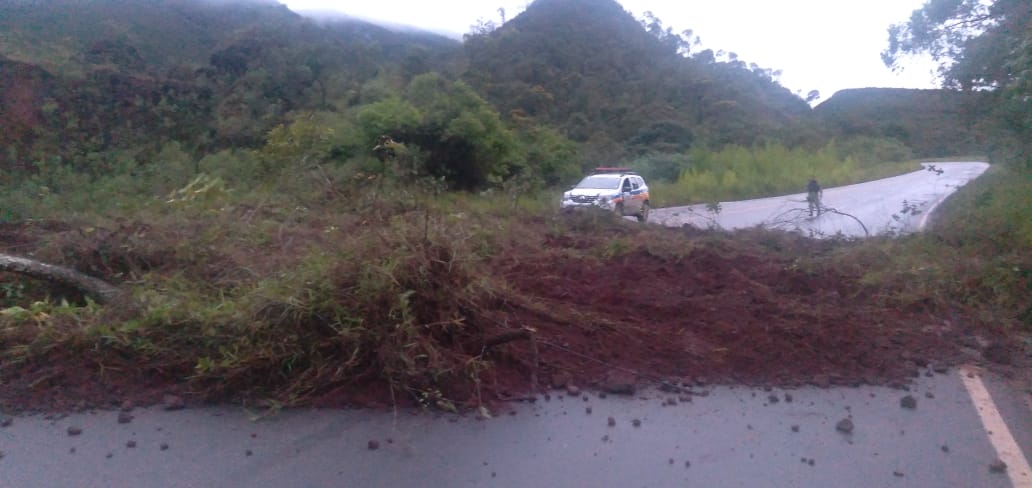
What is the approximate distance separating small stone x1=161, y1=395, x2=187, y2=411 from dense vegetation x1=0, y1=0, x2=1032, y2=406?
0.61ft

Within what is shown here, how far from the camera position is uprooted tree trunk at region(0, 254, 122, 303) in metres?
7.52

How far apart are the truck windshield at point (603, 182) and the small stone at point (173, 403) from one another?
19.3 meters

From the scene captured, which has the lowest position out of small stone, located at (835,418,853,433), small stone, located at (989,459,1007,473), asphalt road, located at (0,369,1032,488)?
asphalt road, located at (0,369,1032,488)

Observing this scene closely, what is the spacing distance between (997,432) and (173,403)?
545 centimetres

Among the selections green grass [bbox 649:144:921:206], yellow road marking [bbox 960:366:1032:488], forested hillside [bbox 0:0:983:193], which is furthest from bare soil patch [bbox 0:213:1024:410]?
green grass [bbox 649:144:921:206]

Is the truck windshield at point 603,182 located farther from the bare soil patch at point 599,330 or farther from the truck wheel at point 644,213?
the bare soil patch at point 599,330

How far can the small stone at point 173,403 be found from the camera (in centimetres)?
605

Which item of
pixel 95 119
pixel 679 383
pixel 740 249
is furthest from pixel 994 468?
pixel 95 119

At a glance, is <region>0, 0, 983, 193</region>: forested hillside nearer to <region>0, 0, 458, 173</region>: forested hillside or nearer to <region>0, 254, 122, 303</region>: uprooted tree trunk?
<region>0, 0, 458, 173</region>: forested hillside

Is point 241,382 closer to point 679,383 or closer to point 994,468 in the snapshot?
point 679,383

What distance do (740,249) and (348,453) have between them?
8.28 m

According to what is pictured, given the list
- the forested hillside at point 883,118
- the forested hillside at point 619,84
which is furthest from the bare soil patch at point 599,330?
the forested hillside at point 619,84

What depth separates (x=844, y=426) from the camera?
5918 mm

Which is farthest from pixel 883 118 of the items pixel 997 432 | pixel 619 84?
pixel 997 432
